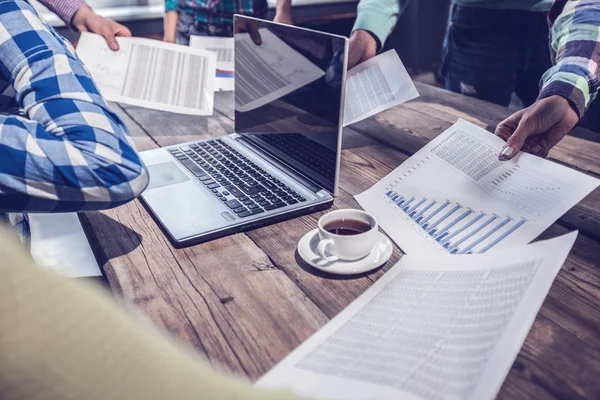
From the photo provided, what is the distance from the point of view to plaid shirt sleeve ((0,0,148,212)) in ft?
2.08

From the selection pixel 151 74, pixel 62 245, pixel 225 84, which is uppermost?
pixel 151 74

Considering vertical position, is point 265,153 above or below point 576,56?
below

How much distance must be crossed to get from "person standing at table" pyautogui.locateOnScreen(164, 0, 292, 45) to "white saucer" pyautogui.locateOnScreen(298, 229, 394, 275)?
1214 mm

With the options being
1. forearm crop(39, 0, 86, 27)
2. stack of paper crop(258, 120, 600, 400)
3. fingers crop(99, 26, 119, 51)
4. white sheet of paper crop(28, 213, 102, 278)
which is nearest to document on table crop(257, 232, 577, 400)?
stack of paper crop(258, 120, 600, 400)

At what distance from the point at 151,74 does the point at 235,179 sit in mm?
488

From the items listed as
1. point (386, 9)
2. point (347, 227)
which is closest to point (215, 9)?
point (386, 9)

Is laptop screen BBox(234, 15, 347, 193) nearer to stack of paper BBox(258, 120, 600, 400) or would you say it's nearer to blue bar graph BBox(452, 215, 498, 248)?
stack of paper BBox(258, 120, 600, 400)

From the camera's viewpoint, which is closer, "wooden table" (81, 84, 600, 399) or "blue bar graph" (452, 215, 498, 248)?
"wooden table" (81, 84, 600, 399)

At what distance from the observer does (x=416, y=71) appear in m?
3.93

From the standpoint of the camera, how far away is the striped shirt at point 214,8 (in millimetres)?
1772

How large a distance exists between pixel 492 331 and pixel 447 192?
36 centimetres

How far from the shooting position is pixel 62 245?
1003 millimetres

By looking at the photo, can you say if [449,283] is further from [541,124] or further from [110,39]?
[110,39]

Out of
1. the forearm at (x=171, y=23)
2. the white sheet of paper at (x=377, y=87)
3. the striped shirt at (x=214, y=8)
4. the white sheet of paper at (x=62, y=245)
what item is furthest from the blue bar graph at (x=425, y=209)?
the forearm at (x=171, y=23)
